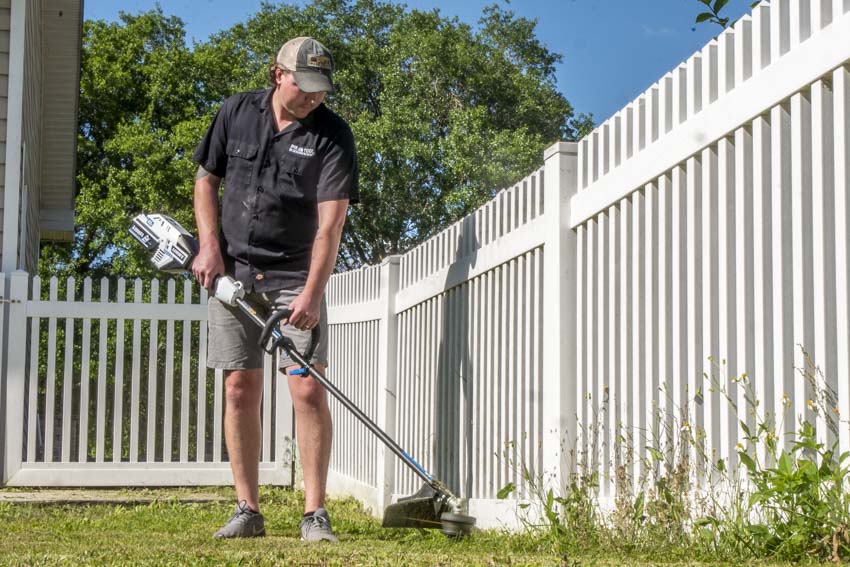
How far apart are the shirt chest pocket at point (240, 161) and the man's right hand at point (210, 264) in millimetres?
302

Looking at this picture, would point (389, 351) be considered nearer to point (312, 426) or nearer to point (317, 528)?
point (312, 426)

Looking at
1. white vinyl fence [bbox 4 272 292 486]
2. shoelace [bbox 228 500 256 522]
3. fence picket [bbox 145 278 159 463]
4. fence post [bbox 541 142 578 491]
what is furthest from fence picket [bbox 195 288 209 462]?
fence post [bbox 541 142 578 491]

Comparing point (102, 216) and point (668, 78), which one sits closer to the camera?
point (668, 78)

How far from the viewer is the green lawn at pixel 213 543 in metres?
3.15

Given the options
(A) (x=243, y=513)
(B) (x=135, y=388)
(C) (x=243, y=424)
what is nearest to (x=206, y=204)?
(C) (x=243, y=424)

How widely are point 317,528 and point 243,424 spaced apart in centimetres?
71

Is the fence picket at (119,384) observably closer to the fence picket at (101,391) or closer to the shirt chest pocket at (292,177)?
the fence picket at (101,391)

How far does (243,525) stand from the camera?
4516 millimetres

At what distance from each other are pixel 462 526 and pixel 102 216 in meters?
24.0

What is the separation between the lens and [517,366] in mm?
4758

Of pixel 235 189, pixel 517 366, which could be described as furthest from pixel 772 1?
pixel 235 189

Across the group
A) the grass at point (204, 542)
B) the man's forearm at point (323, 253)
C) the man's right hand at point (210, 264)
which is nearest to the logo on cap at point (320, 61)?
the man's forearm at point (323, 253)

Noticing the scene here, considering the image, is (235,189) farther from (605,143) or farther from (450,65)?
(450,65)

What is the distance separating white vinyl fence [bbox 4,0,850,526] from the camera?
2838 millimetres
